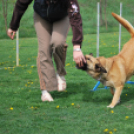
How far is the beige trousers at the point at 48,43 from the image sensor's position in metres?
3.58

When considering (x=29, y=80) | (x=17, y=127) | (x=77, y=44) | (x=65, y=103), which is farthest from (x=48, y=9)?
(x=29, y=80)

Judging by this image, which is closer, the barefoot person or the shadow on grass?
the barefoot person

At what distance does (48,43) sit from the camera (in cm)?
366

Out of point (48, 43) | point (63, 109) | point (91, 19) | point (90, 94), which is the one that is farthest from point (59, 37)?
point (91, 19)

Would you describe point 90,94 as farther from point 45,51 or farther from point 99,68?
point 45,51

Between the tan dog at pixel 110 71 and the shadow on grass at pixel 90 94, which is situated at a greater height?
the tan dog at pixel 110 71

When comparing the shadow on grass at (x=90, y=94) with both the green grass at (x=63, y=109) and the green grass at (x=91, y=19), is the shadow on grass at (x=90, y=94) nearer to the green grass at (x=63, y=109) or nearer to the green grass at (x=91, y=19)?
→ the green grass at (x=63, y=109)

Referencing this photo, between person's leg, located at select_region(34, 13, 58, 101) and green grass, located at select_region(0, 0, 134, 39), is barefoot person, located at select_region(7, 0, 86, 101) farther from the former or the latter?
green grass, located at select_region(0, 0, 134, 39)

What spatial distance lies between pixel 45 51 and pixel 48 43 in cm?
12

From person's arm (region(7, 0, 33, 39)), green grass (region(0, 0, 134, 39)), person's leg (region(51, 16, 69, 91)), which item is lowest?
green grass (region(0, 0, 134, 39))

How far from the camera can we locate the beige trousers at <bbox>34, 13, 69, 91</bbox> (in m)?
3.58

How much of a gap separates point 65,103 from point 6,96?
0.96m

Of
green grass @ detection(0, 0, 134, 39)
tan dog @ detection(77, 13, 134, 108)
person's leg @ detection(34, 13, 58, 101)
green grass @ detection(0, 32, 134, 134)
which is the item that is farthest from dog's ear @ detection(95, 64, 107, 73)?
green grass @ detection(0, 0, 134, 39)

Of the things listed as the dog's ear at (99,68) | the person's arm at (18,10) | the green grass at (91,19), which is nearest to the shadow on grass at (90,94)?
the dog's ear at (99,68)
